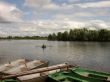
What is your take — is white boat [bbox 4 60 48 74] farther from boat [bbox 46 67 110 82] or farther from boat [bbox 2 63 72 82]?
boat [bbox 46 67 110 82]

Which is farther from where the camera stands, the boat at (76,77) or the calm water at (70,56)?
the calm water at (70,56)

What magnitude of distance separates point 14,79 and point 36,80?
2.62 m

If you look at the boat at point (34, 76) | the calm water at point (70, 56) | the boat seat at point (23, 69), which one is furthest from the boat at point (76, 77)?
the calm water at point (70, 56)

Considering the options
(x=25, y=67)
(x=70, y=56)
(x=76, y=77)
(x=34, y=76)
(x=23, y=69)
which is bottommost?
(x=70, y=56)

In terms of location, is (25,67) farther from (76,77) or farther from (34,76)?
(76,77)

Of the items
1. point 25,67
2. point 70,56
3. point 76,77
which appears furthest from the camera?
point 70,56

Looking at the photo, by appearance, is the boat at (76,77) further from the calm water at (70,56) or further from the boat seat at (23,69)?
the calm water at (70,56)

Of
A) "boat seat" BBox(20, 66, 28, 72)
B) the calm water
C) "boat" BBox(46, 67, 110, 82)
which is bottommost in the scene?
the calm water

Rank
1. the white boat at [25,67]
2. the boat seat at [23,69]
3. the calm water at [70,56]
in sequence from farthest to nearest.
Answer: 1. the calm water at [70,56]
2. the boat seat at [23,69]
3. the white boat at [25,67]

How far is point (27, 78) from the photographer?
2627 centimetres

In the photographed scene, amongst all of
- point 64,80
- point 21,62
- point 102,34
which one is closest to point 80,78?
point 64,80

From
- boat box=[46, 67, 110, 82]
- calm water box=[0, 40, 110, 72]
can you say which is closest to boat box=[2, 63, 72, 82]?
boat box=[46, 67, 110, 82]

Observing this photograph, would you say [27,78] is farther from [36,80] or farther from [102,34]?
[102,34]

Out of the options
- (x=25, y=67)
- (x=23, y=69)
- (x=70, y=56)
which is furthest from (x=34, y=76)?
(x=70, y=56)
